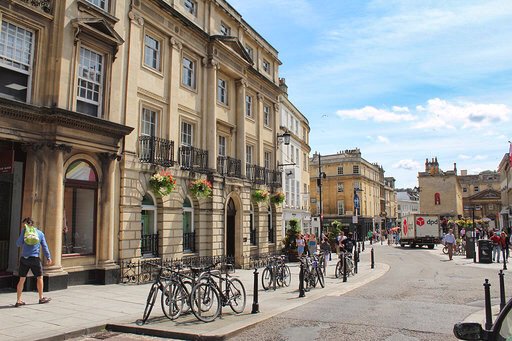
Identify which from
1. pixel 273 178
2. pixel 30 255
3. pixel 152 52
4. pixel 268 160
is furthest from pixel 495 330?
pixel 268 160

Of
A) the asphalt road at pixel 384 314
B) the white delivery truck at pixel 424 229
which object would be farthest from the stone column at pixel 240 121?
the white delivery truck at pixel 424 229

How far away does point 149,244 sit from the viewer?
17.1 metres

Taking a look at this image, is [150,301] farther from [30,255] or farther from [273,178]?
[273,178]

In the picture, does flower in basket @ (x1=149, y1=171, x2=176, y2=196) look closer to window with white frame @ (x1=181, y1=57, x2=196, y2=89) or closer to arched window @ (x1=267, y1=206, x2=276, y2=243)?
window with white frame @ (x1=181, y1=57, x2=196, y2=89)

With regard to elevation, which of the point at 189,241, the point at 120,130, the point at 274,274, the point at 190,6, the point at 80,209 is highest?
the point at 190,6

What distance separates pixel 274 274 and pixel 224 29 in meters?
14.8

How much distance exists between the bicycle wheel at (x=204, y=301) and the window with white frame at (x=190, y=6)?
15000 millimetres

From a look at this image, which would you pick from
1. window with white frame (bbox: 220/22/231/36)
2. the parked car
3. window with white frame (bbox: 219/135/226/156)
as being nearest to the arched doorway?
window with white frame (bbox: 219/135/226/156)

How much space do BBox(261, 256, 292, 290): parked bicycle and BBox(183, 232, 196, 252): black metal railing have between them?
586 centimetres

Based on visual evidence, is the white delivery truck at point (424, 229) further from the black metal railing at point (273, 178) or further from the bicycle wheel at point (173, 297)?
the bicycle wheel at point (173, 297)

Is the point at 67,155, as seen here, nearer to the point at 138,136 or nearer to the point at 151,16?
the point at 138,136

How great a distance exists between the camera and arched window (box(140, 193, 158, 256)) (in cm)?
1691

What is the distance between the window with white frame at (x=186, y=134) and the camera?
19.8 metres

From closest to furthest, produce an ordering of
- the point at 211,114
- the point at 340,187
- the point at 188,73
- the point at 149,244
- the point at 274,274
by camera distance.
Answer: the point at 274,274
the point at 149,244
the point at 188,73
the point at 211,114
the point at 340,187
